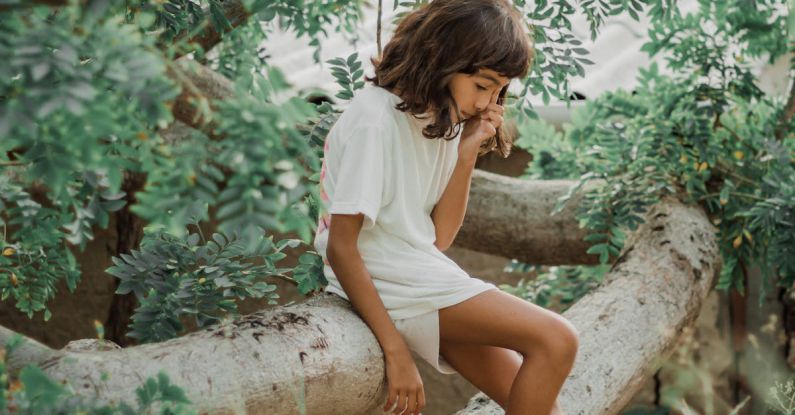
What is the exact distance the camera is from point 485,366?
2.23 metres

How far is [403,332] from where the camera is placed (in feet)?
6.98

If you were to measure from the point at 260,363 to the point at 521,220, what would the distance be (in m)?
2.05

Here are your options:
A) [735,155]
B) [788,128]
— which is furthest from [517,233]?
[788,128]

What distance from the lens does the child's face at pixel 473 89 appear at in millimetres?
2160

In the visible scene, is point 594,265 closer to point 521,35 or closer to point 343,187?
point 521,35

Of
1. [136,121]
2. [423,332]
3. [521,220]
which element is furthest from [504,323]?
[521,220]

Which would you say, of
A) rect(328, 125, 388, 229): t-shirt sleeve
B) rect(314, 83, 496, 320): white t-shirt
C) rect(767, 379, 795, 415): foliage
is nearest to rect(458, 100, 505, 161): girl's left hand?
rect(314, 83, 496, 320): white t-shirt

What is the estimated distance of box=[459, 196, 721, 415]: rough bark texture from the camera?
8.48 feet

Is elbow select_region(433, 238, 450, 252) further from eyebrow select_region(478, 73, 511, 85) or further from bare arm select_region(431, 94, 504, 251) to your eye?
eyebrow select_region(478, 73, 511, 85)

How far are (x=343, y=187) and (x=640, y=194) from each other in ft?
5.64

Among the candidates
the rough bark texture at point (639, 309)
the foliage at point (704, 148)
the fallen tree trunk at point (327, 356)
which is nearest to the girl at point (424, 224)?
the fallen tree trunk at point (327, 356)

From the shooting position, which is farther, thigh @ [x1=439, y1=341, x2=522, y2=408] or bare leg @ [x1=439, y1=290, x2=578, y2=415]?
thigh @ [x1=439, y1=341, x2=522, y2=408]

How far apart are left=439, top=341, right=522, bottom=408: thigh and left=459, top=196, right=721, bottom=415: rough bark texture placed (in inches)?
6.4

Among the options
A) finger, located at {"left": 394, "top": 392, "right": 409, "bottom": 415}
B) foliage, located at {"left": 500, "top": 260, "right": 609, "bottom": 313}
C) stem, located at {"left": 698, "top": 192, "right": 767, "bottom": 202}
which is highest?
finger, located at {"left": 394, "top": 392, "right": 409, "bottom": 415}
